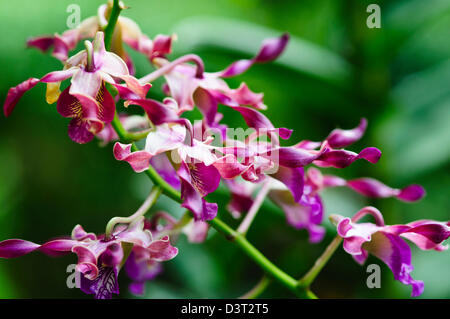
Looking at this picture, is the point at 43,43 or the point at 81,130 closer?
the point at 81,130

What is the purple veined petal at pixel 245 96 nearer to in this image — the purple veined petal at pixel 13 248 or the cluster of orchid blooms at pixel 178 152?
the cluster of orchid blooms at pixel 178 152

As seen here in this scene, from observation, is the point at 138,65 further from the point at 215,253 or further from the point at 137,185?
the point at 215,253

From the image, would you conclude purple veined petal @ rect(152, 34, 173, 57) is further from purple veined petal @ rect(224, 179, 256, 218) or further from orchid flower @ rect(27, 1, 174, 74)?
purple veined petal @ rect(224, 179, 256, 218)

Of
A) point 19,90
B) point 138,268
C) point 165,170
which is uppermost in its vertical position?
point 19,90

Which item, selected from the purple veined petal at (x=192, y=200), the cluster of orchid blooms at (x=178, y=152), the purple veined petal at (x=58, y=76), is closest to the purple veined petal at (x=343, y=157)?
the cluster of orchid blooms at (x=178, y=152)

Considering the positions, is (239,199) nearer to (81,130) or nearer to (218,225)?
(218,225)

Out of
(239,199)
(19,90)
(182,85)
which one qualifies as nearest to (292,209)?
(239,199)
